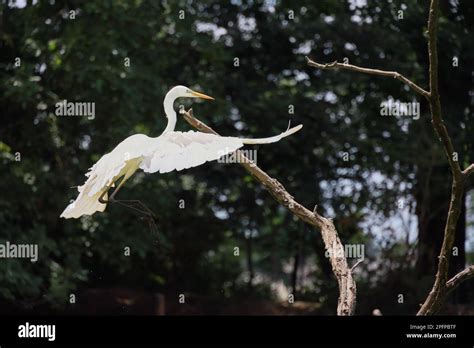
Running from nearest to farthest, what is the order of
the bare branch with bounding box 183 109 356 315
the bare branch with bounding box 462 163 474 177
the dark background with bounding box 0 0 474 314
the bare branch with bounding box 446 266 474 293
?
the bare branch with bounding box 462 163 474 177 < the bare branch with bounding box 446 266 474 293 < the bare branch with bounding box 183 109 356 315 < the dark background with bounding box 0 0 474 314

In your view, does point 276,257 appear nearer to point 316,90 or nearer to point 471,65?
point 316,90

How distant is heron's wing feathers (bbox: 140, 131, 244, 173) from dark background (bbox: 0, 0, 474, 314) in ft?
17.7

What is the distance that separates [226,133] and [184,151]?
752cm

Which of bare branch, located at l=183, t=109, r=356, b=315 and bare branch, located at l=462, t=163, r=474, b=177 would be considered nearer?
bare branch, located at l=462, t=163, r=474, b=177

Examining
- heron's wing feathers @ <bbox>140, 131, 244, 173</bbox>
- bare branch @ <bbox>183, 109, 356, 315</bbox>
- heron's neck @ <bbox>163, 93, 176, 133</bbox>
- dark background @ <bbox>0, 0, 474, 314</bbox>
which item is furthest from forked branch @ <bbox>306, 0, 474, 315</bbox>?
dark background @ <bbox>0, 0, 474, 314</bbox>

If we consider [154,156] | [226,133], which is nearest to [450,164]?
[154,156]

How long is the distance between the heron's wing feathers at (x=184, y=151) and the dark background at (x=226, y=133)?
17.7ft

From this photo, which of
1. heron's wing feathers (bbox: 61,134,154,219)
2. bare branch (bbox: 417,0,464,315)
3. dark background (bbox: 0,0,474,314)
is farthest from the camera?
dark background (bbox: 0,0,474,314)

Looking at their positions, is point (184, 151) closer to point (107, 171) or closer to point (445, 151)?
point (107, 171)

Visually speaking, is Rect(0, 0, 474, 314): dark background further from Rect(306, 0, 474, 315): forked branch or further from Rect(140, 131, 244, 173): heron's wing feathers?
Rect(306, 0, 474, 315): forked branch

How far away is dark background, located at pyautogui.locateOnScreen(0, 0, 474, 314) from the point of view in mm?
12023

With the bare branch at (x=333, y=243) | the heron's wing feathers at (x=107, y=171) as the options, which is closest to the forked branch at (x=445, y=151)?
the bare branch at (x=333, y=243)

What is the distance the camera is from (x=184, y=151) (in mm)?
5973

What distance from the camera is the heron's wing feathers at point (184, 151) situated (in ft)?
19.2
